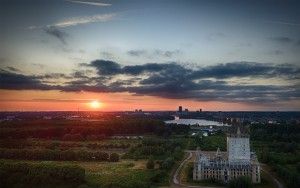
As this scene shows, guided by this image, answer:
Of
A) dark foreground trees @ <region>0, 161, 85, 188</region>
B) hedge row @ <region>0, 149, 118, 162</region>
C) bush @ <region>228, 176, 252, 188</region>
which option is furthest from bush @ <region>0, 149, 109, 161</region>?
bush @ <region>228, 176, 252, 188</region>

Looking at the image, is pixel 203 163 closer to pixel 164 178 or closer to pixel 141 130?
pixel 164 178

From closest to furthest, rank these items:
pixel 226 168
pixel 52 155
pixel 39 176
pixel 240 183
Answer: pixel 240 183
pixel 39 176
pixel 226 168
pixel 52 155

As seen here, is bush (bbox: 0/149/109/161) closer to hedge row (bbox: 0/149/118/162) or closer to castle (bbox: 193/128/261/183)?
hedge row (bbox: 0/149/118/162)

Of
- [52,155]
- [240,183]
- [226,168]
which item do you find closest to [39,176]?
[52,155]

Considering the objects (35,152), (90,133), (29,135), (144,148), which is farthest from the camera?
(90,133)

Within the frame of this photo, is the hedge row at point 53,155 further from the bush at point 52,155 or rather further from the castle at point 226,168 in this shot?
the castle at point 226,168

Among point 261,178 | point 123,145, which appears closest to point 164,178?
point 261,178

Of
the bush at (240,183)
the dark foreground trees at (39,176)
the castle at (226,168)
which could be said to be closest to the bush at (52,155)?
the dark foreground trees at (39,176)

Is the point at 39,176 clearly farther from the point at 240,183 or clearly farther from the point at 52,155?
the point at 240,183
